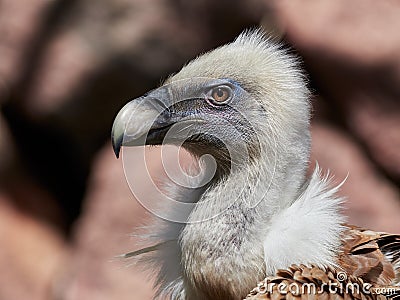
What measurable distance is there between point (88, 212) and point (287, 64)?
11.9 ft

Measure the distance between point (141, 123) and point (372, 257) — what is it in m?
0.91

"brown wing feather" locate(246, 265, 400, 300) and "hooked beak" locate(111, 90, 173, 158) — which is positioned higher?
"hooked beak" locate(111, 90, 173, 158)

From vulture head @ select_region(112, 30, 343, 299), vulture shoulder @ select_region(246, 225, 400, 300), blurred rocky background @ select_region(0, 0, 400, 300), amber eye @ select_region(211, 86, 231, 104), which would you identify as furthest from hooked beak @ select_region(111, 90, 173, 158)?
blurred rocky background @ select_region(0, 0, 400, 300)

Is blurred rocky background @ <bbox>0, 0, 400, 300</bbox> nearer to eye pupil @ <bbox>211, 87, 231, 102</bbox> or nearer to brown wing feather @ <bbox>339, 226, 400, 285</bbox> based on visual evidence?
eye pupil @ <bbox>211, 87, 231, 102</bbox>

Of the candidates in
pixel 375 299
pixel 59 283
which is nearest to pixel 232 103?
pixel 375 299

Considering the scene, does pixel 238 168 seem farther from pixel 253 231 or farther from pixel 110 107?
pixel 110 107

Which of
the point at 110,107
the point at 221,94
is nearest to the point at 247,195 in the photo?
the point at 221,94

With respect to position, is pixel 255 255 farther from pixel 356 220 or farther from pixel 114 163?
pixel 114 163

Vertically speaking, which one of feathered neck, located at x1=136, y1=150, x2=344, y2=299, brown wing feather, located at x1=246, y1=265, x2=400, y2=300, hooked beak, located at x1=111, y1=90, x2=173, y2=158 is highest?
hooked beak, located at x1=111, y1=90, x2=173, y2=158

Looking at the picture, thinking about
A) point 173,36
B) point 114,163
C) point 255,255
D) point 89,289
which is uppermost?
point 173,36

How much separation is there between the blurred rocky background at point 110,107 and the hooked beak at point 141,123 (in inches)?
113

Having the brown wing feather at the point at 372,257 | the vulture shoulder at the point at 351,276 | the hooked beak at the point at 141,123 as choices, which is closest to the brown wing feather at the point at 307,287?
the vulture shoulder at the point at 351,276

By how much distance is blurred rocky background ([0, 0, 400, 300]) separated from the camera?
5.93 meters

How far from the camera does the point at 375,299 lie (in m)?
2.74
